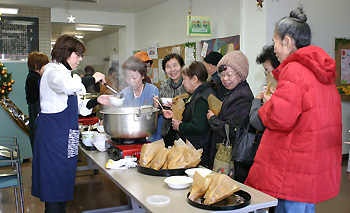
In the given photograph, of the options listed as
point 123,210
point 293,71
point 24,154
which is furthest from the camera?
point 24,154

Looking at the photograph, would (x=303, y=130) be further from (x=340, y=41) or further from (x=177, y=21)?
(x=177, y=21)

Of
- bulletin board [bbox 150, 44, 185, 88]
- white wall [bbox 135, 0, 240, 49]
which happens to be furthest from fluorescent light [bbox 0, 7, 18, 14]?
bulletin board [bbox 150, 44, 185, 88]

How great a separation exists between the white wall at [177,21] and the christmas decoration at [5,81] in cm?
326

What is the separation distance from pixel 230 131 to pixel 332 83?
2.58 ft

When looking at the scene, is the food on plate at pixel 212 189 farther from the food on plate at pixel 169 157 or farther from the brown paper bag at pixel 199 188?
the food on plate at pixel 169 157

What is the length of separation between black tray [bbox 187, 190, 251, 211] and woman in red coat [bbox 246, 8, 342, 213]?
0.26m

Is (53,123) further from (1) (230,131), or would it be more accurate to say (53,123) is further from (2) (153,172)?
(1) (230,131)

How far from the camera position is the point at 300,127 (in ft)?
5.88

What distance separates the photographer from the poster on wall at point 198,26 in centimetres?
510

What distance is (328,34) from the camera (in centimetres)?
555

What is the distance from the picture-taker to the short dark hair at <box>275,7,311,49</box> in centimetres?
187

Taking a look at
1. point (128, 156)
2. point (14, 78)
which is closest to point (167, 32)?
point (14, 78)

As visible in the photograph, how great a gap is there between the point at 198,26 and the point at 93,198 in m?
2.85

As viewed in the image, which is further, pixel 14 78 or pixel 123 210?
pixel 14 78
